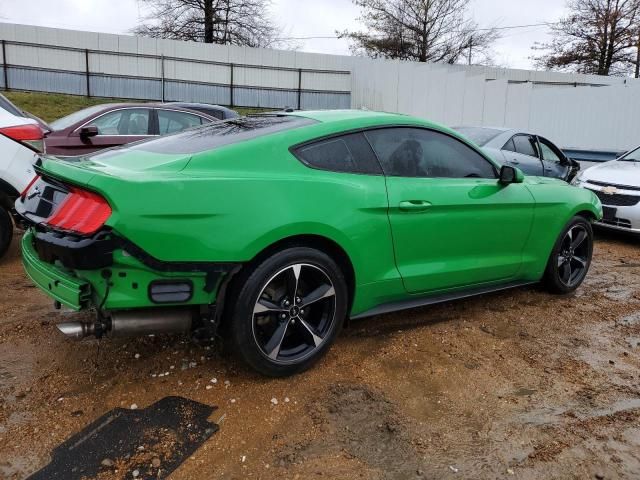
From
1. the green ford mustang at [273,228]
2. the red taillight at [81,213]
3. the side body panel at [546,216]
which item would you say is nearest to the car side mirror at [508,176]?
the green ford mustang at [273,228]

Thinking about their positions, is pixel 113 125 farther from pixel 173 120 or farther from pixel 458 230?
pixel 458 230

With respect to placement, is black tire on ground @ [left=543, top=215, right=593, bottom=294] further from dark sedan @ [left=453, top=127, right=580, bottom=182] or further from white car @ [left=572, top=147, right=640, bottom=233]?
dark sedan @ [left=453, top=127, right=580, bottom=182]

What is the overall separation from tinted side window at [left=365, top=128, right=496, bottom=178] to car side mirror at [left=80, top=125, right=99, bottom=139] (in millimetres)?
5117

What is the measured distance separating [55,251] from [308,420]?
1.51 m

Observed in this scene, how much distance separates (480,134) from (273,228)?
7191mm

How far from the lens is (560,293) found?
4836 mm

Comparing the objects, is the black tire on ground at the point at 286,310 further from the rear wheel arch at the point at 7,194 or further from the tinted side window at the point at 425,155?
the rear wheel arch at the point at 7,194

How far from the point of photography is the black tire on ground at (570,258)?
15.3 ft

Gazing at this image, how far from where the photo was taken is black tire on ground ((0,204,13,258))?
5.06m

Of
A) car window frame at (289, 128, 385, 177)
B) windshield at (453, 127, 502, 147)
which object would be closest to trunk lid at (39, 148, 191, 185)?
car window frame at (289, 128, 385, 177)

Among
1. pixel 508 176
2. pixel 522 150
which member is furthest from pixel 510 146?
pixel 508 176

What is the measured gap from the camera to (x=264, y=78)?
24.1 meters

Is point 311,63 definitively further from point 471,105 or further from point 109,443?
point 109,443

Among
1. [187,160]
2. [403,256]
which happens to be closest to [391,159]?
[403,256]
